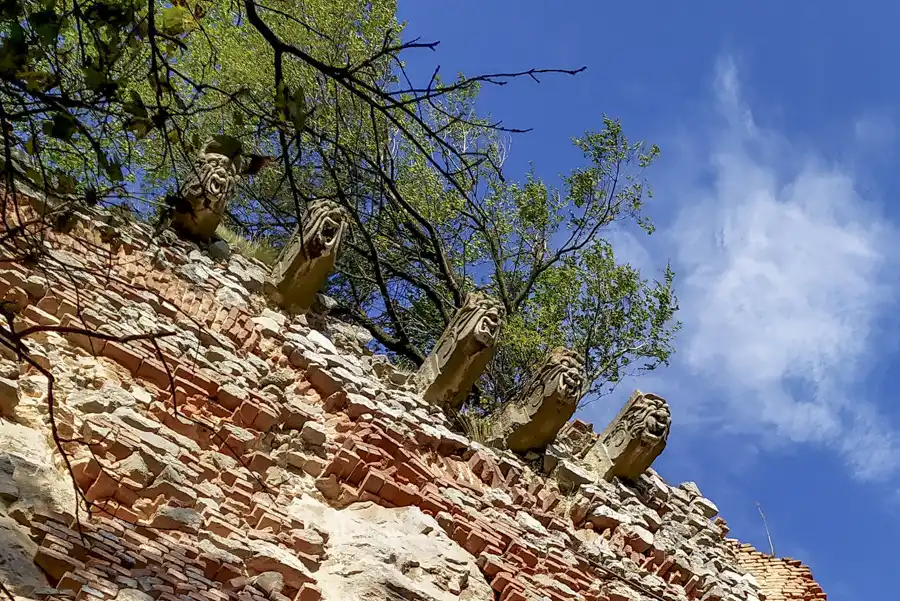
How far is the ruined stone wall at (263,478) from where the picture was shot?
503 cm

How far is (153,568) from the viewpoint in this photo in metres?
4.67

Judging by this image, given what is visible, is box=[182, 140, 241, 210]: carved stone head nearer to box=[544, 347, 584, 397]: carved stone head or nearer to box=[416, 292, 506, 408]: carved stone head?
box=[416, 292, 506, 408]: carved stone head

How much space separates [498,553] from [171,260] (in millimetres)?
3521

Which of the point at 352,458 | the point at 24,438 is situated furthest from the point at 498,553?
the point at 24,438

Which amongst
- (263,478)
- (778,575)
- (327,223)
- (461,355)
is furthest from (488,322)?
(778,575)

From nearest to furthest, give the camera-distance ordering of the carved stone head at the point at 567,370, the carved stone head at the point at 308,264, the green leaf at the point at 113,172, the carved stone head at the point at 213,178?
the green leaf at the point at 113,172 → the carved stone head at the point at 213,178 → the carved stone head at the point at 308,264 → the carved stone head at the point at 567,370

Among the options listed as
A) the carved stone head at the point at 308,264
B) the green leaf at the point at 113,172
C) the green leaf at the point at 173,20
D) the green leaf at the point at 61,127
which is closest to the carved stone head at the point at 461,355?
the carved stone head at the point at 308,264

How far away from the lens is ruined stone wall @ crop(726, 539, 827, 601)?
9836 millimetres

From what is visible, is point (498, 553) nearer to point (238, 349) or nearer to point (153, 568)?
point (238, 349)

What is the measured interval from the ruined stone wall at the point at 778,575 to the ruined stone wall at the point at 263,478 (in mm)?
637

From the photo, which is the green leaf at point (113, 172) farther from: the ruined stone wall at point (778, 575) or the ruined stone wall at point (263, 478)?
the ruined stone wall at point (778, 575)

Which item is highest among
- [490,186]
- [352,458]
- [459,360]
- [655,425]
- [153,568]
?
[490,186]

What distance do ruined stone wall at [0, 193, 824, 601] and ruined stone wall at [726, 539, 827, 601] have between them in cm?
64

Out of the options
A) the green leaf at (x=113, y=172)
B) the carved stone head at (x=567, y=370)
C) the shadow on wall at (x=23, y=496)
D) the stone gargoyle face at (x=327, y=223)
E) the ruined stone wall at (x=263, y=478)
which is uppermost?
the carved stone head at (x=567, y=370)
